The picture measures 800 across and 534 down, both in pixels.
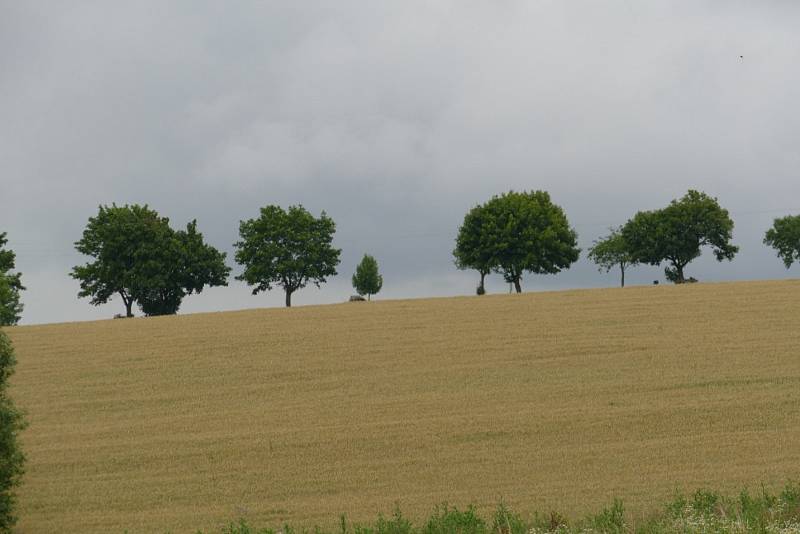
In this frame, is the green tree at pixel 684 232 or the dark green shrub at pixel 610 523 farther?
the green tree at pixel 684 232

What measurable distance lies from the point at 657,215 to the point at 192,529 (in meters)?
76.2

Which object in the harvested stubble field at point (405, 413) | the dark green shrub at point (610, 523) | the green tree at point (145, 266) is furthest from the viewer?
the green tree at point (145, 266)

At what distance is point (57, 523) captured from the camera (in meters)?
22.4

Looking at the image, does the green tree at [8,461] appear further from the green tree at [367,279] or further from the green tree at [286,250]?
the green tree at [367,279]

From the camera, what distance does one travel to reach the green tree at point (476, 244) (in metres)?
81.7

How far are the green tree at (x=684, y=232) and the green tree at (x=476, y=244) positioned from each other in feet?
53.6

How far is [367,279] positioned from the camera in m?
119

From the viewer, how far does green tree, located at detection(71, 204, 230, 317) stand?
7981cm

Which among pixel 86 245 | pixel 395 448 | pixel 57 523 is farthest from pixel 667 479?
pixel 86 245

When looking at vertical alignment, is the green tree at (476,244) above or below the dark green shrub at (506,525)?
above

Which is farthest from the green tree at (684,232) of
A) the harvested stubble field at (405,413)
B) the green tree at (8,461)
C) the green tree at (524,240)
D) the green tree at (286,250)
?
the green tree at (8,461)

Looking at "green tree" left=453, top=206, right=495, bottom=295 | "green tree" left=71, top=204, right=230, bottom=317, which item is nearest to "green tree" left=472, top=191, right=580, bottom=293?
"green tree" left=453, top=206, right=495, bottom=295

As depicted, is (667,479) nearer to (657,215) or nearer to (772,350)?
(772,350)

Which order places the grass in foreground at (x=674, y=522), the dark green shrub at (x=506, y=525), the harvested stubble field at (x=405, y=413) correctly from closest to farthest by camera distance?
the grass in foreground at (x=674, y=522) → the dark green shrub at (x=506, y=525) → the harvested stubble field at (x=405, y=413)
